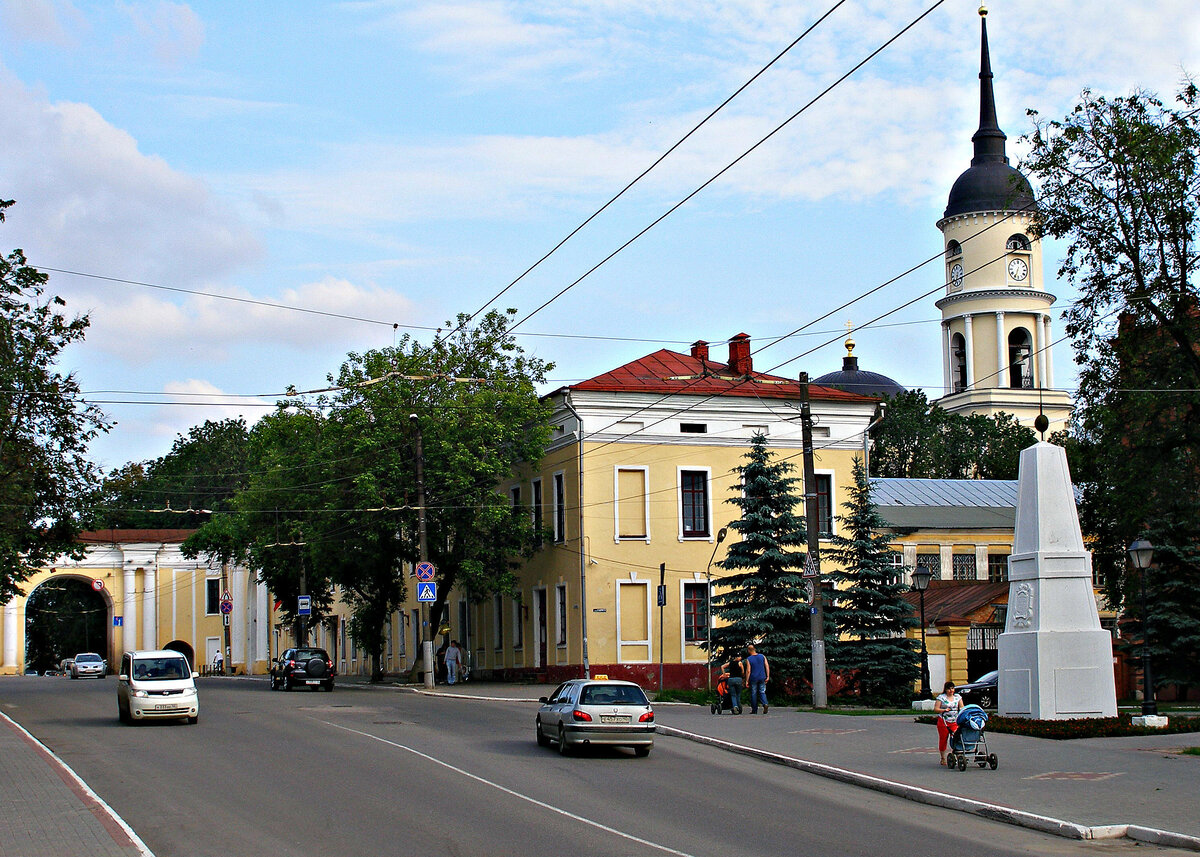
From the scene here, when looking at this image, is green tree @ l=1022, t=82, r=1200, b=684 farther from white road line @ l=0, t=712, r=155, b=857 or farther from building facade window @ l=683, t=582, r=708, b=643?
A: white road line @ l=0, t=712, r=155, b=857

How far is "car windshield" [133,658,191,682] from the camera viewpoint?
1046 inches

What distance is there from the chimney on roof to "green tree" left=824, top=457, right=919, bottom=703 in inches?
485

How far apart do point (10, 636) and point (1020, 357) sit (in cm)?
6870

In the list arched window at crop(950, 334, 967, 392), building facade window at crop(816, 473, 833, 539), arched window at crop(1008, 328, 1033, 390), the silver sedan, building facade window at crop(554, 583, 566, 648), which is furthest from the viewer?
arched window at crop(950, 334, 967, 392)

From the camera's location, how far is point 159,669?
26.8 metres

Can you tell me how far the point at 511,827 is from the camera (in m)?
14.0

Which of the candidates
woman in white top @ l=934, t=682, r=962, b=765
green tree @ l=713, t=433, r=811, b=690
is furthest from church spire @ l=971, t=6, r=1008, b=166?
woman in white top @ l=934, t=682, r=962, b=765

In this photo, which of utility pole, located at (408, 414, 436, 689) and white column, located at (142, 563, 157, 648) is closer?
utility pole, located at (408, 414, 436, 689)

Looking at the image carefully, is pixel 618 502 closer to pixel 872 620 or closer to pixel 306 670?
pixel 306 670

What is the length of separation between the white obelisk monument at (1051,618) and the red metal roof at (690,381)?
18.3m

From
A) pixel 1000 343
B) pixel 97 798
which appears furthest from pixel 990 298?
pixel 97 798

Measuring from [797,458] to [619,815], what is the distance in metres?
33.3

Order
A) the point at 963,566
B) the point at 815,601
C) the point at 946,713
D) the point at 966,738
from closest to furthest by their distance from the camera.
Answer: the point at 966,738
the point at 946,713
the point at 815,601
the point at 963,566

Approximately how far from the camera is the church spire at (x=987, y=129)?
90.8 m
